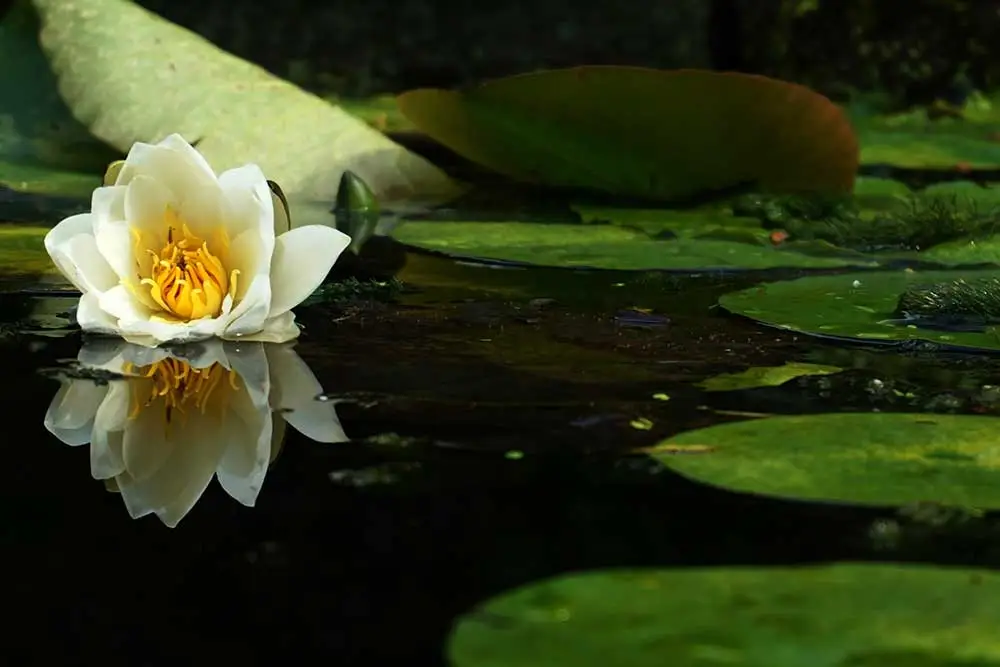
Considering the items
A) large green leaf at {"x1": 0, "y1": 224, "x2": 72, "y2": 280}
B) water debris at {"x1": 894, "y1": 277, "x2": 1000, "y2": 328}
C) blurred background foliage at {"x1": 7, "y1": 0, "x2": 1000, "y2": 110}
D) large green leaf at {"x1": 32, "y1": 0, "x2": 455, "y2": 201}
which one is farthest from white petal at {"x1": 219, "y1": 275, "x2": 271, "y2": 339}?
blurred background foliage at {"x1": 7, "y1": 0, "x2": 1000, "y2": 110}

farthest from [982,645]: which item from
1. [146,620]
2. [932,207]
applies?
[932,207]

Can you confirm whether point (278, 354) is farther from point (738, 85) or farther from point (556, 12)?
point (556, 12)

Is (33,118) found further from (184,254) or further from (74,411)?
(74,411)

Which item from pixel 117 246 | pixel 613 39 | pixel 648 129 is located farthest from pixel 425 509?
pixel 613 39

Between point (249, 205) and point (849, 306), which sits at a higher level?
point (249, 205)

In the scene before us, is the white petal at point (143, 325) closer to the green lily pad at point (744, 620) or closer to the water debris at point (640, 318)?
the water debris at point (640, 318)
